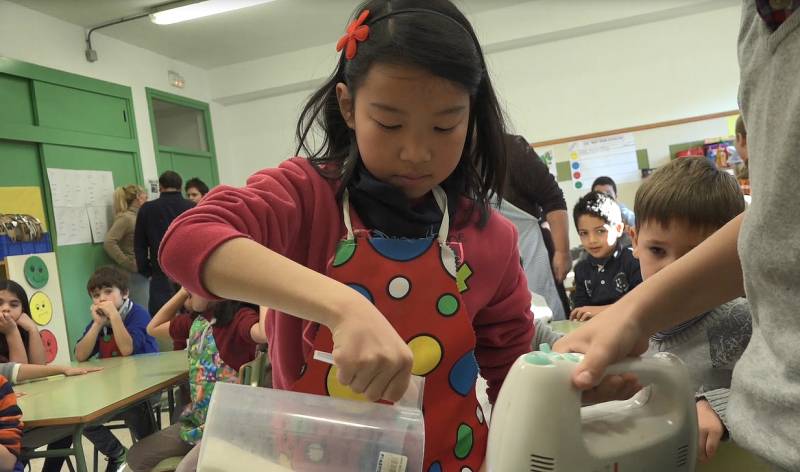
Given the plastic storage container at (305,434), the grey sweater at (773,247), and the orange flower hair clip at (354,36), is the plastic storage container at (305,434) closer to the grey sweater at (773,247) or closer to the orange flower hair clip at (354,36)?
the grey sweater at (773,247)

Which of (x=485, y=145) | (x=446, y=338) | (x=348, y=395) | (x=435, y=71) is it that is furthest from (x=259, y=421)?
(x=485, y=145)

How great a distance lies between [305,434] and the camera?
601 millimetres

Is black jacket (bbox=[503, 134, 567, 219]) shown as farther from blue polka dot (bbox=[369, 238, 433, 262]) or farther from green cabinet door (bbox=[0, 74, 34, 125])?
green cabinet door (bbox=[0, 74, 34, 125])

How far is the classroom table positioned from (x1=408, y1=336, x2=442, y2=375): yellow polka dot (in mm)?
1475

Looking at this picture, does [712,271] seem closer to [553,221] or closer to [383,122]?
[383,122]

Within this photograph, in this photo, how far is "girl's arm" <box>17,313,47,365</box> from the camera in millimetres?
2949

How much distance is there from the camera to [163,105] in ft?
22.0

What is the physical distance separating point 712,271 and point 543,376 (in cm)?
21

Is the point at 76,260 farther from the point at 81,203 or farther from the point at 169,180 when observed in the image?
the point at 169,180

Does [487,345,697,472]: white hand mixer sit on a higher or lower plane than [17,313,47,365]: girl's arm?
higher

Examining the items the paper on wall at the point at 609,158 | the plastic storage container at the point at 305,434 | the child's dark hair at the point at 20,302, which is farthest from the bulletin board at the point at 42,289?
the paper on wall at the point at 609,158

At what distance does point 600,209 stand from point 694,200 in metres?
1.45

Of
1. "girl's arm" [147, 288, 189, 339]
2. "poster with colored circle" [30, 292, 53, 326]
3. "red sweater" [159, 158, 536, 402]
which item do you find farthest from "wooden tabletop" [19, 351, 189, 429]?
"red sweater" [159, 158, 536, 402]

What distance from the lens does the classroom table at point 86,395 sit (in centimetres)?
192
